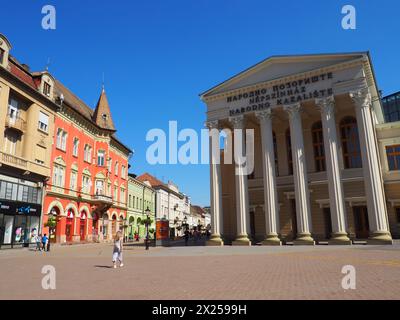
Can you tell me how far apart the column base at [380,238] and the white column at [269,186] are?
7.08m

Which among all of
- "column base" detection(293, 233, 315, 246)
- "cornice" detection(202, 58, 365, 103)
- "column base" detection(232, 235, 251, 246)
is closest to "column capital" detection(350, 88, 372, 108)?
"cornice" detection(202, 58, 365, 103)

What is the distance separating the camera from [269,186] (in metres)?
29.2

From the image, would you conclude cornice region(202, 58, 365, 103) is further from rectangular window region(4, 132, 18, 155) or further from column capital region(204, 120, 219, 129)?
rectangular window region(4, 132, 18, 155)

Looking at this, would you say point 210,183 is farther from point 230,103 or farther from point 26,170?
point 26,170

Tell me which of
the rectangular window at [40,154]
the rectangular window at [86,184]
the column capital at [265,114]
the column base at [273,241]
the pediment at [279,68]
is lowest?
the column base at [273,241]

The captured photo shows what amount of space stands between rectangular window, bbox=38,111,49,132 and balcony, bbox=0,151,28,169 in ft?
15.3

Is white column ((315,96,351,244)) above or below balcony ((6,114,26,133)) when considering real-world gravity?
below

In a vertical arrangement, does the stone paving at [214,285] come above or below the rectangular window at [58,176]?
below

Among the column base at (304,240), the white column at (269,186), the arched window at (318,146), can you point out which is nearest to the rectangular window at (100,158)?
the white column at (269,186)

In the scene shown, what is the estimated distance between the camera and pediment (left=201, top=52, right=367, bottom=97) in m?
28.1

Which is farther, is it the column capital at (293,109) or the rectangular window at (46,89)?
the rectangular window at (46,89)

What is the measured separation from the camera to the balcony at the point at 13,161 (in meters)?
26.7

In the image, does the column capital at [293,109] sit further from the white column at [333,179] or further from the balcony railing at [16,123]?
the balcony railing at [16,123]
